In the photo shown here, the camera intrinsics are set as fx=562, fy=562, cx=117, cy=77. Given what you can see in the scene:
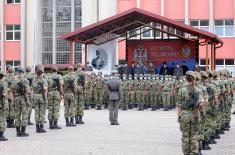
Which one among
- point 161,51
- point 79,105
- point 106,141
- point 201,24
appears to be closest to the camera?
point 106,141

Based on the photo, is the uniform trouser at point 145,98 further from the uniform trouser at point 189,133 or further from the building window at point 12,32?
the building window at point 12,32

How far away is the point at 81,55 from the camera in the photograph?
2030 inches

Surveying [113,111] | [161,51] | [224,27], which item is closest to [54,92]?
[113,111]

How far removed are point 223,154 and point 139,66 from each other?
67.8ft

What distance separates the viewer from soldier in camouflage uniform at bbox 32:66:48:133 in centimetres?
1734

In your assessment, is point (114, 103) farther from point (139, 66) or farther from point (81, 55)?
point (81, 55)

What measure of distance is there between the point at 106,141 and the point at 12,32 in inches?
1612

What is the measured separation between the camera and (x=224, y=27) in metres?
48.8

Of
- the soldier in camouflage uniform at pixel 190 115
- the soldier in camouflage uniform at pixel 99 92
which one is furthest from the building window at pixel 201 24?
the soldier in camouflage uniform at pixel 190 115

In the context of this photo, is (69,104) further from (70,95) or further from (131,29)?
(131,29)

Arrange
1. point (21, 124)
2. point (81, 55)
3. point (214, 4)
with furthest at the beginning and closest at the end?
point (81, 55) → point (214, 4) → point (21, 124)

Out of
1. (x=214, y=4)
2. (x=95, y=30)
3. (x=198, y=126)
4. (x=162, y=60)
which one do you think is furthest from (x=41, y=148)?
(x=214, y=4)

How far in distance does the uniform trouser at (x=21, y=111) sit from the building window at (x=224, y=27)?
114ft

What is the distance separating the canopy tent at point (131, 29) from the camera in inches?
1212
